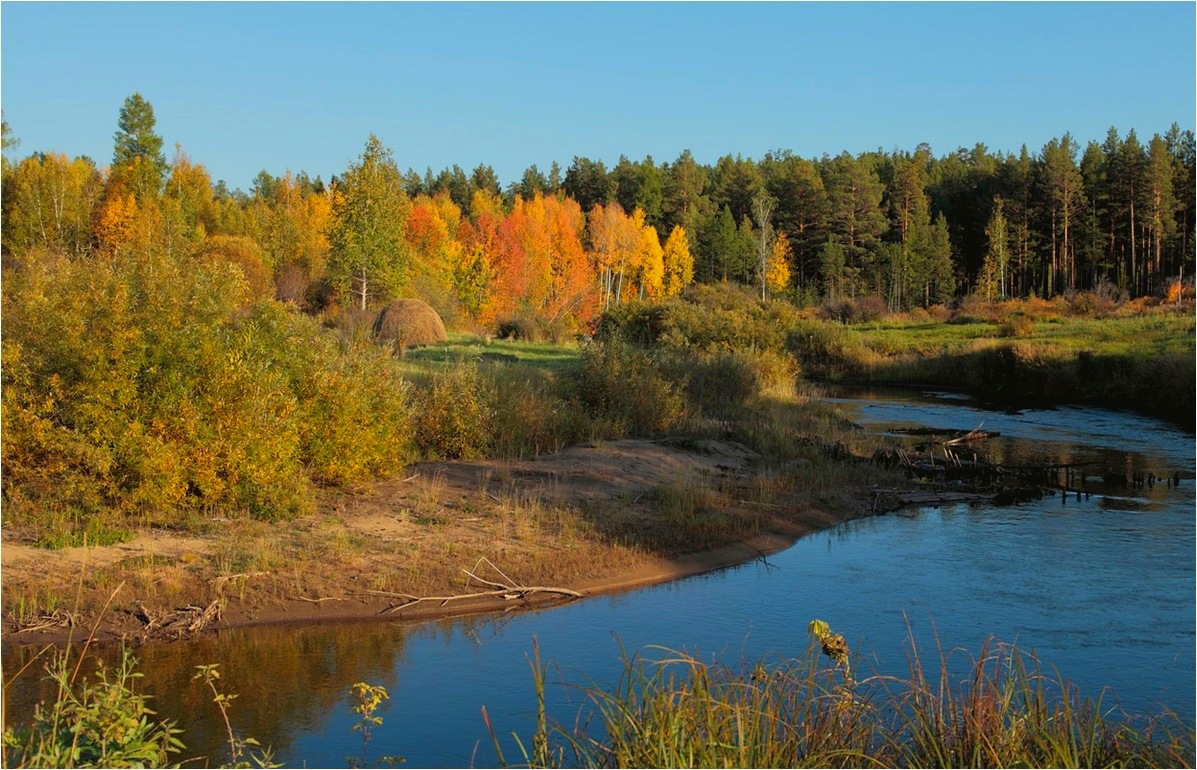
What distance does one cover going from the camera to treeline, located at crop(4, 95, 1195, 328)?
2598 inches

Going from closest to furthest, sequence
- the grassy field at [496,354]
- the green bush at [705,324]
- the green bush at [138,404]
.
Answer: the green bush at [138,404]
the grassy field at [496,354]
the green bush at [705,324]

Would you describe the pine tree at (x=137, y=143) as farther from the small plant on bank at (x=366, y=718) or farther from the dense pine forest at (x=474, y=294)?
the small plant on bank at (x=366, y=718)

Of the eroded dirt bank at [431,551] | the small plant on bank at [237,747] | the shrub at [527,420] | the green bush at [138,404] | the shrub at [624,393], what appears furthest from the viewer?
the shrub at [624,393]

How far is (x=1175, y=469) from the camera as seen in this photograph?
22078 mm

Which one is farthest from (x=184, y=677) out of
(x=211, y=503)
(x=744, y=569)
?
(x=744, y=569)

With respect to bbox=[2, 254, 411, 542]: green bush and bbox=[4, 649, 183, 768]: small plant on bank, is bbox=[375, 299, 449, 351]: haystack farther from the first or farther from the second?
bbox=[4, 649, 183, 768]: small plant on bank

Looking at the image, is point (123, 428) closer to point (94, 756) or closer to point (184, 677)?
point (184, 677)

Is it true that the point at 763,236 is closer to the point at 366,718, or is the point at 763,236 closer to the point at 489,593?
the point at 489,593

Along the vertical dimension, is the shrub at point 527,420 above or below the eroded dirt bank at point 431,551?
above

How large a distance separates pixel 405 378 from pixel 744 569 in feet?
34.6

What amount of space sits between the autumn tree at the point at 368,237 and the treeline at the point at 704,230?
141cm

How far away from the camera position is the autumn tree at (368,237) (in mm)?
47844

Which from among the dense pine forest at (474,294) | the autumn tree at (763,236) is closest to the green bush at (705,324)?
the dense pine forest at (474,294)

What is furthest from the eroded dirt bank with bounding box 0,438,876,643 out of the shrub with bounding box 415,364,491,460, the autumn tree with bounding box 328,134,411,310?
the autumn tree with bounding box 328,134,411,310
